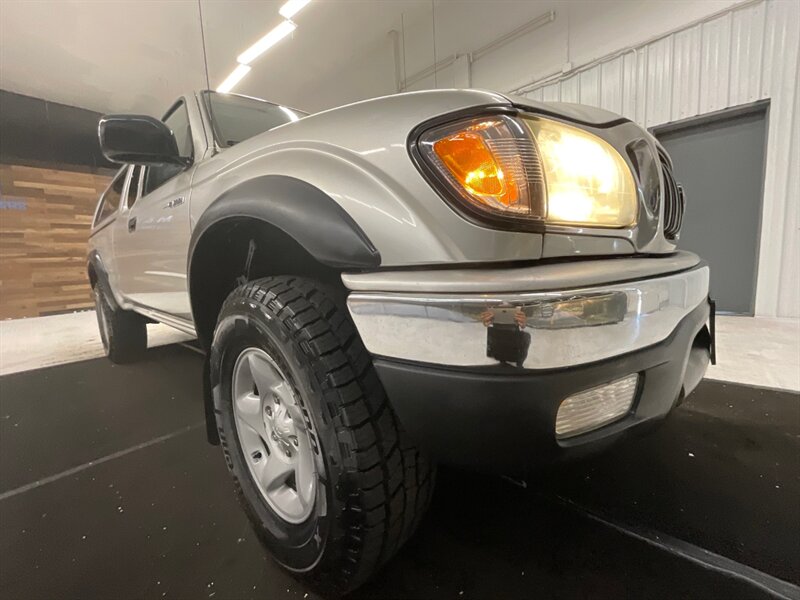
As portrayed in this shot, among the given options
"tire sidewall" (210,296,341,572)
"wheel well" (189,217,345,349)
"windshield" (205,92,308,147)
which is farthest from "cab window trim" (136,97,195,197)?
"tire sidewall" (210,296,341,572)

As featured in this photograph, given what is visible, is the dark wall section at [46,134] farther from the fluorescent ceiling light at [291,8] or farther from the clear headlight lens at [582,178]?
the clear headlight lens at [582,178]

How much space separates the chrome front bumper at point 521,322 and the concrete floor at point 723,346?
1.99m

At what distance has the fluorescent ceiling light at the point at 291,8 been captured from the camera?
4.22 m

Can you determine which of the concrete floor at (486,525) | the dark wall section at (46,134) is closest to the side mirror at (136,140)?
the concrete floor at (486,525)

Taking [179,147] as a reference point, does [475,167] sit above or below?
below

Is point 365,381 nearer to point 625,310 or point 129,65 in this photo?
point 625,310

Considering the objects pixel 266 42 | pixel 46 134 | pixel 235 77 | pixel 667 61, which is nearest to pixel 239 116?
pixel 266 42

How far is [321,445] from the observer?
75cm

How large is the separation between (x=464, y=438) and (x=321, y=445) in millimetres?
283

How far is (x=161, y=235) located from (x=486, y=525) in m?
1.71

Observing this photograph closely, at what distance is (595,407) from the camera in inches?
27.2

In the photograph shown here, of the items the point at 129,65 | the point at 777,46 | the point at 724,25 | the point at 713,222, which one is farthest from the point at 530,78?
the point at 129,65

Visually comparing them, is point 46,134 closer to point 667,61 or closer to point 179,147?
point 179,147

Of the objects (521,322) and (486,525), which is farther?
(486,525)
